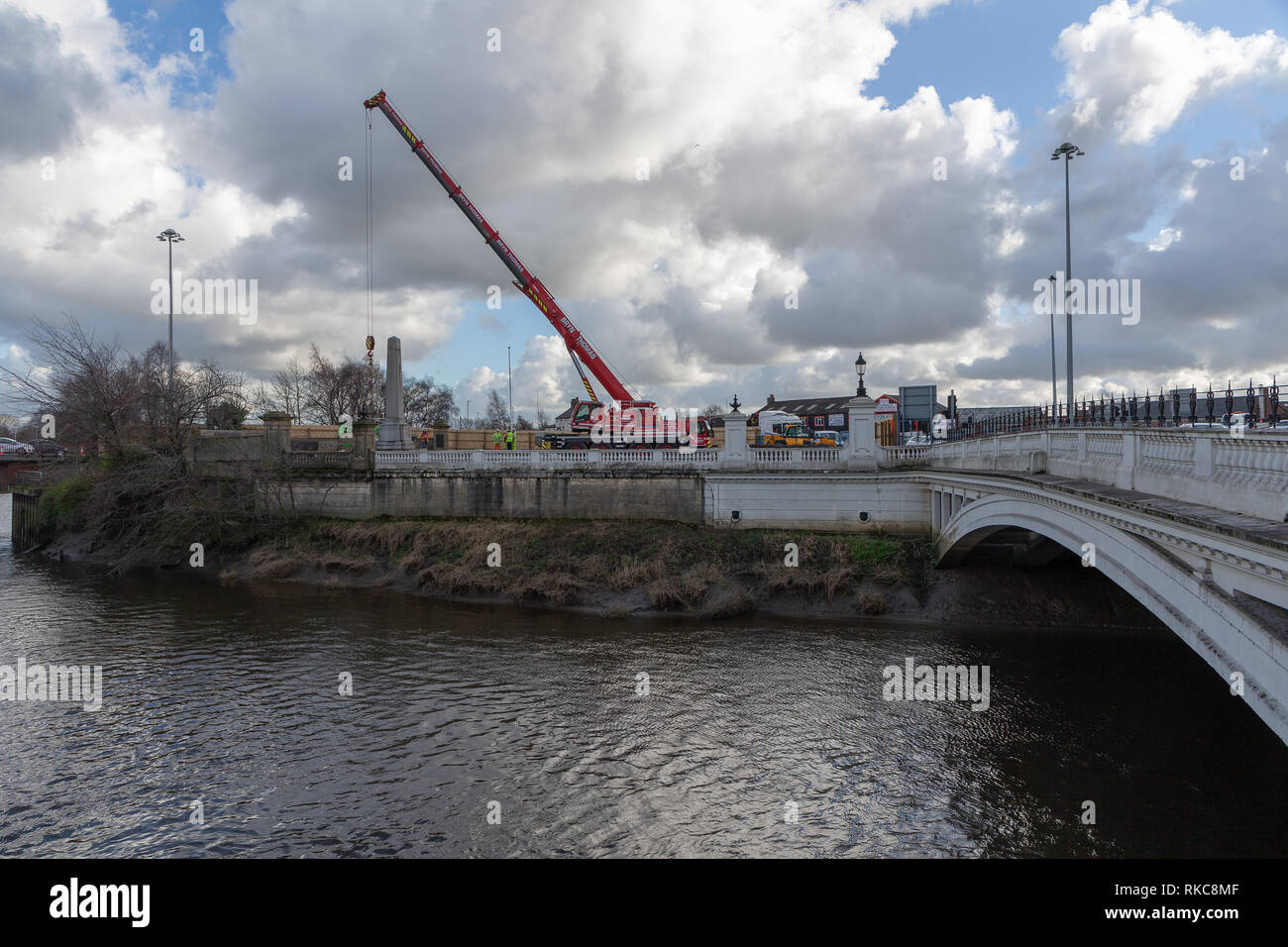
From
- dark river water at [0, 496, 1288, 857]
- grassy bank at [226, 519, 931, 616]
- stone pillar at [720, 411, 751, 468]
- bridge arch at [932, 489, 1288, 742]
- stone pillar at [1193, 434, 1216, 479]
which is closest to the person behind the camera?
bridge arch at [932, 489, 1288, 742]

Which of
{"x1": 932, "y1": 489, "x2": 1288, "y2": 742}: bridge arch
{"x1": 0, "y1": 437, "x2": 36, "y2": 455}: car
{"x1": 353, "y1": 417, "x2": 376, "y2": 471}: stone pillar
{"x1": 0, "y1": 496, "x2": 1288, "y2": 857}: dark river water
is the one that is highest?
{"x1": 0, "y1": 437, "x2": 36, "y2": 455}: car

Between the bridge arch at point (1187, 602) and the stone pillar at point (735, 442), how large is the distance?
12364 millimetres

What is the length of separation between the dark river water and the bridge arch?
10.2 ft

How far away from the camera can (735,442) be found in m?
24.5

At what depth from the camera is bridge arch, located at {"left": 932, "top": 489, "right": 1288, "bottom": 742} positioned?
528 centimetres

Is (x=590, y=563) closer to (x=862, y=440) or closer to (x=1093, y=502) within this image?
(x=862, y=440)

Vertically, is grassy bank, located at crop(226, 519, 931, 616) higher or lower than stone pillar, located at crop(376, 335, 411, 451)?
lower

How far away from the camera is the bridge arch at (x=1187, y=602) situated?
5.28 m

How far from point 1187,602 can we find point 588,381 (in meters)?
25.8

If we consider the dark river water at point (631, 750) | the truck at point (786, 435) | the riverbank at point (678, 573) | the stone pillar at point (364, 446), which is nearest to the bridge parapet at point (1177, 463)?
the dark river water at point (631, 750)

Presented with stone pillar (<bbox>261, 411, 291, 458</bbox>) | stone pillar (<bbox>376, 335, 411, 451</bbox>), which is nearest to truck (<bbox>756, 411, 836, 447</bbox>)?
stone pillar (<bbox>376, 335, 411, 451</bbox>)

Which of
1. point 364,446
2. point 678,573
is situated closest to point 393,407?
point 364,446

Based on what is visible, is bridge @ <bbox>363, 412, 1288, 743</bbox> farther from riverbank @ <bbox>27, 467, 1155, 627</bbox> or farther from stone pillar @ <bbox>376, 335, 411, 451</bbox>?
stone pillar @ <bbox>376, 335, 411, 451</bbox>
